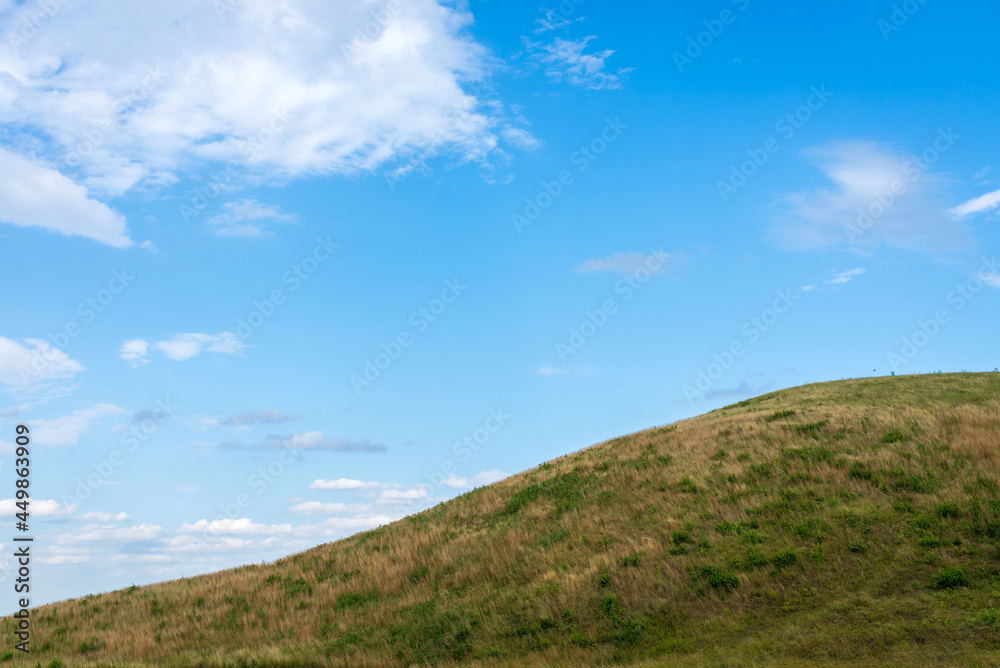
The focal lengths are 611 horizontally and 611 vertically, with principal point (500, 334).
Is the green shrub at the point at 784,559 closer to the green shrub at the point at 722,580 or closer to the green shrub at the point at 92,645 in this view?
the green shrub at the point at 722,580

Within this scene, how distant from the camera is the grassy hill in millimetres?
15617

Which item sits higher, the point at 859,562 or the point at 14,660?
the point at 14,660

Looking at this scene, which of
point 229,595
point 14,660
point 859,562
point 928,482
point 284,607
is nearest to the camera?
point 859,562

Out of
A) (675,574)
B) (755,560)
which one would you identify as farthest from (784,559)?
(675,574)

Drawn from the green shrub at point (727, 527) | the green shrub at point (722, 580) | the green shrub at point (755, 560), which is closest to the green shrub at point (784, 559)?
the green shrub at point (755, 560)

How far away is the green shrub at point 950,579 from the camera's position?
1571 centimetres

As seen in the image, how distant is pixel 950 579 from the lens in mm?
15781

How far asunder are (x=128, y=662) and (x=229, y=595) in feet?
20.9

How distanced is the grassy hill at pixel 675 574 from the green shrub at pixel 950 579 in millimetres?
45

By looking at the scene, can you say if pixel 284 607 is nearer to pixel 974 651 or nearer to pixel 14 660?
pixel 14 660

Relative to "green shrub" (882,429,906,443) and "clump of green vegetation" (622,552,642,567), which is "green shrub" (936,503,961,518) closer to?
"green shrub" (882,429,906,443)

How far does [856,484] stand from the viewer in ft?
71.2

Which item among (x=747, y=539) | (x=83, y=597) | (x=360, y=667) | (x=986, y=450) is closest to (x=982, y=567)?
(x=747, y=539)

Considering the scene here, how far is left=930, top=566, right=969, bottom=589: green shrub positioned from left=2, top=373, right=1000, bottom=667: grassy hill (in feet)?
0.15
